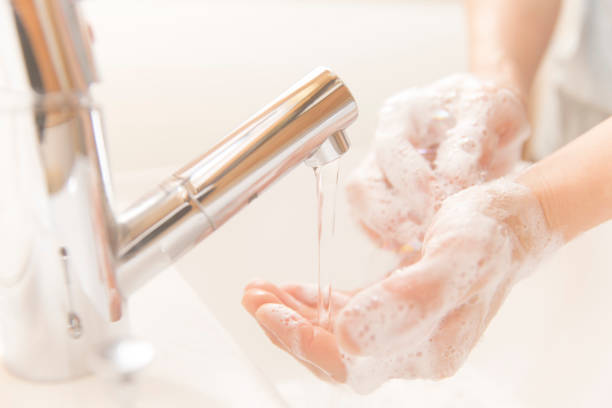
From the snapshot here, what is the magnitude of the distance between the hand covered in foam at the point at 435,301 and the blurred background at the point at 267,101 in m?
0.14

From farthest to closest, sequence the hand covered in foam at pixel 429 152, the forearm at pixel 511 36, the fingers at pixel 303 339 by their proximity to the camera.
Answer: the forearm at pixel 511 36
the hand covered in foam at pixel 429 152
the fingers at pixel 303 339

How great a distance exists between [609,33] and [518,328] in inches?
18.7

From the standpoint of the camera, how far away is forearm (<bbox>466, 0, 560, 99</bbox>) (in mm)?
722

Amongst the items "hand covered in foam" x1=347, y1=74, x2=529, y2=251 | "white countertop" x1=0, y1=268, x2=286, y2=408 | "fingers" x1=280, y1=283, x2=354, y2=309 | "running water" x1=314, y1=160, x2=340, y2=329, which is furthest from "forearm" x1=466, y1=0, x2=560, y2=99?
"white countertop" x1=0, y1=268, x2=286, y2=408

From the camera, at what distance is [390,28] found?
0.99 metres

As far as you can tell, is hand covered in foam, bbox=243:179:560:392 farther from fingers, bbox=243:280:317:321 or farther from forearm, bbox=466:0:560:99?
forearm, bbox=466:0:560:99

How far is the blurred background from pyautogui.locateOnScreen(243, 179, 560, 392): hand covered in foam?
14 centimetres

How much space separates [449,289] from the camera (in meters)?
0.37

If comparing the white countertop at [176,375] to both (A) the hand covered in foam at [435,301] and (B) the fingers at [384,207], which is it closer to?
(A) the hand covered in foam at [435,301]

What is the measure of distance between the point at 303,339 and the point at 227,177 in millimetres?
139

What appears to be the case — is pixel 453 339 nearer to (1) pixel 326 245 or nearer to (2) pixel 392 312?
(2) pixel 392 312

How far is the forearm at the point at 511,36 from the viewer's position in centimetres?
72

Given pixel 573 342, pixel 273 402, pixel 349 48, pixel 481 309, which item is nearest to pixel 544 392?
pixel 573 342

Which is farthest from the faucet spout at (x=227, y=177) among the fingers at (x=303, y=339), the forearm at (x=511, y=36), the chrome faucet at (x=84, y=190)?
the forearm at (x=511, y=36)
